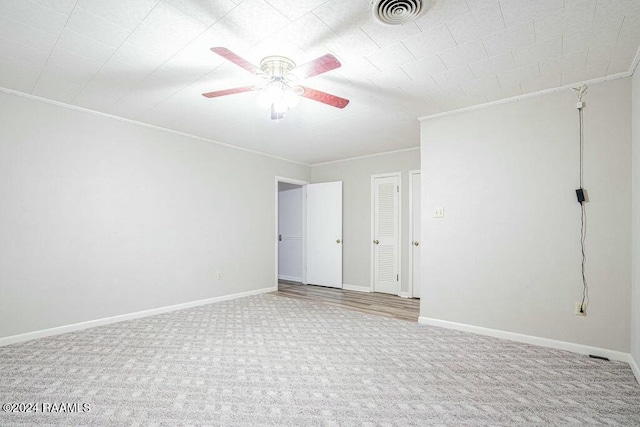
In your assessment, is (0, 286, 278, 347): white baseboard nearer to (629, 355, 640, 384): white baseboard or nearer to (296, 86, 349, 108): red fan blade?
(296, 86, 349, 108): red fan blade

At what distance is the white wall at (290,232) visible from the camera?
6859 millimetres

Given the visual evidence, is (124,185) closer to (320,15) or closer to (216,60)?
(216,60)

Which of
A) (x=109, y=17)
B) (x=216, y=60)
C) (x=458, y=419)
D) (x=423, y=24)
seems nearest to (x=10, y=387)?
(x=109, y=17)

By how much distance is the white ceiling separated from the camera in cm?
191

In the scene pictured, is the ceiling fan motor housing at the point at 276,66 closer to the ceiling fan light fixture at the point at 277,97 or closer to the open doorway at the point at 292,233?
the ceiling fan light fixture at the point at 277,97

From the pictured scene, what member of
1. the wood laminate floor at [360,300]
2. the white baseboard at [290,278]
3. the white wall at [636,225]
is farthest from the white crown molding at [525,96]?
the white baseboard at [290,278]

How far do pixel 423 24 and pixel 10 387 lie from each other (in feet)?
12.0

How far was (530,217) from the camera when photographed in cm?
312

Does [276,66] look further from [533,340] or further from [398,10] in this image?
[533,340]

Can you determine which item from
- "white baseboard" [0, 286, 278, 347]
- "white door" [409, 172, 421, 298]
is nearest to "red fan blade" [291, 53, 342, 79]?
"white baseboard" [0, 286, 278, 347]

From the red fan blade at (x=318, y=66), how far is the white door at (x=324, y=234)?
4018mm

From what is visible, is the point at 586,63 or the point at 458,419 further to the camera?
the point at 586,63

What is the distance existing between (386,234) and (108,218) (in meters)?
4.09

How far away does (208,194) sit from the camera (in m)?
4.73
